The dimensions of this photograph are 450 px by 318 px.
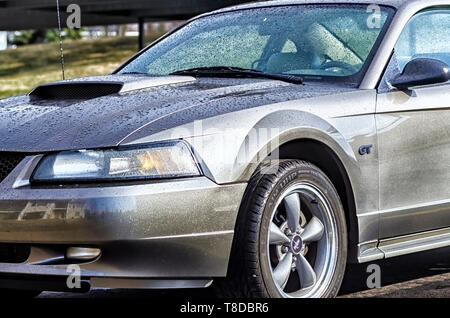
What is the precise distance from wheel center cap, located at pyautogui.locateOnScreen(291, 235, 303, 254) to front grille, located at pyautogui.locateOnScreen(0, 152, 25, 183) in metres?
1.29

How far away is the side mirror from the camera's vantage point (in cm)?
541

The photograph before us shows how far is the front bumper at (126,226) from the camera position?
4.24 m

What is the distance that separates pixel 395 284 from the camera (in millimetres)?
5770

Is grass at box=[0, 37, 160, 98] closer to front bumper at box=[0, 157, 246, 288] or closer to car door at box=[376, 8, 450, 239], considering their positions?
car door at box=[376, 8, 450, 239]

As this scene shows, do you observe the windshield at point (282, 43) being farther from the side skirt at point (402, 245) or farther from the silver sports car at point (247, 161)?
the side skirt at point (402, 245)

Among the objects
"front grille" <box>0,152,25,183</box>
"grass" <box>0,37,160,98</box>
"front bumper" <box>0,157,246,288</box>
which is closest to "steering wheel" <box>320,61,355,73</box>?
"front bumper" <box>0,157,246,288</box>

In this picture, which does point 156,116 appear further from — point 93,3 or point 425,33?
point 93,3

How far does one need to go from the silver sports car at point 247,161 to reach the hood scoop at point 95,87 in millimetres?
10

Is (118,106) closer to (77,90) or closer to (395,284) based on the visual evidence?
(77,90)

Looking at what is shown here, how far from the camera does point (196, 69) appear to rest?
5941 mm

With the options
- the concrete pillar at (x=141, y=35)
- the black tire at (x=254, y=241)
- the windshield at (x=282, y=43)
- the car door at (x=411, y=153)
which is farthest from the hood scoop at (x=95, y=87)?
the concrete pillar at (x=141, y=35)

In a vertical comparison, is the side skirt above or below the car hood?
below

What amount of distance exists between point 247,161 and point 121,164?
0.54 meters
